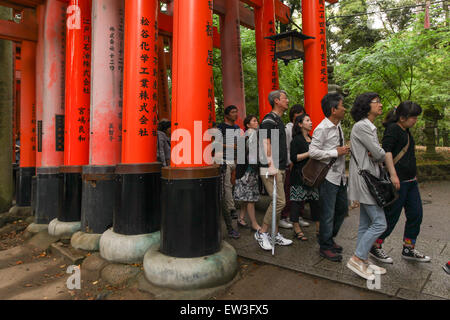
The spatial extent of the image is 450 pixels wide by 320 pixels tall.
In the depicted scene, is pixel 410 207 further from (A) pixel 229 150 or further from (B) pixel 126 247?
(B) pixel 126 247

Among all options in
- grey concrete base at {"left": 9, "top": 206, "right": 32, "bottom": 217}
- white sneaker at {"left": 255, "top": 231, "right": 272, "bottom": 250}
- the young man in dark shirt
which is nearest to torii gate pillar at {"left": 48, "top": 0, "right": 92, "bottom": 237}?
the young man in dark shirt

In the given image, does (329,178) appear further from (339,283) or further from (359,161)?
(339,283)

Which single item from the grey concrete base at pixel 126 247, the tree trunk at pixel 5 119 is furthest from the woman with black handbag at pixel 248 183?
the tree trunk at pixel 5 119

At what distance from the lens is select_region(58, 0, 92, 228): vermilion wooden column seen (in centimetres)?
529

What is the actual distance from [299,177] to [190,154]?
1.95m

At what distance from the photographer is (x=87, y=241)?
15.2ft

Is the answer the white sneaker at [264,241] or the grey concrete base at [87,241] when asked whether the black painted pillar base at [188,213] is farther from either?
the grey concrete base at [87,241]

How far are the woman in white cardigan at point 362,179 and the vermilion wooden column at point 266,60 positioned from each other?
3668 millimetres

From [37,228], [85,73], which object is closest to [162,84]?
[85,73]

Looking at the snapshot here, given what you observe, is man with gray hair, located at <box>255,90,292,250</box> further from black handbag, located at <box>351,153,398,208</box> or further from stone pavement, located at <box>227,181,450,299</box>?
black handbag, located at <box>351,153,398,208</box>

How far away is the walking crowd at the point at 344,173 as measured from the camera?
10.4 ft

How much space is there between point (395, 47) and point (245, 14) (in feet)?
17.2
